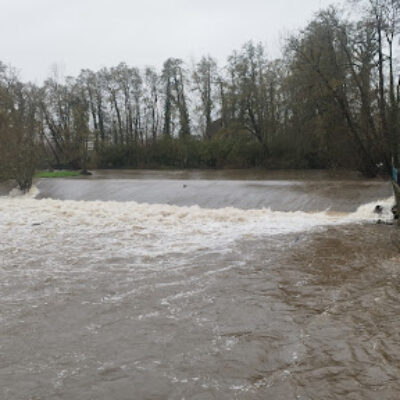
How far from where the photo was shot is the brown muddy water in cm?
377

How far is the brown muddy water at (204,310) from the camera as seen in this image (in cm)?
377

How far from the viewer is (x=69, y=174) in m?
30.8

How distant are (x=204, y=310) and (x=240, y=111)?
27.0 m

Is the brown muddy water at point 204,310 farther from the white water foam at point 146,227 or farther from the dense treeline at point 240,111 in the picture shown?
the dense treeline at point 240,111

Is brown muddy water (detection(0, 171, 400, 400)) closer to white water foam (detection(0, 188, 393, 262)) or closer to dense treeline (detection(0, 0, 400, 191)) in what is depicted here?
white water foam (detection(0, 188, 393, 262))

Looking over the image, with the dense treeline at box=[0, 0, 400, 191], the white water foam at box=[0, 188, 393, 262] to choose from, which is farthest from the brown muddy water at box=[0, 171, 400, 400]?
the dense treeline at box=[0, 0, 400, 191]

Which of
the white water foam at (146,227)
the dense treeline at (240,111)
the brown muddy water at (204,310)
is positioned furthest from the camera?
the dense treeline at (240,111)

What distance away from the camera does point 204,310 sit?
17.8ft

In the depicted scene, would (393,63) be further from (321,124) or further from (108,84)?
(108,84)

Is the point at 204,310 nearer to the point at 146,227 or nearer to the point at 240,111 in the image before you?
the point at 146,227

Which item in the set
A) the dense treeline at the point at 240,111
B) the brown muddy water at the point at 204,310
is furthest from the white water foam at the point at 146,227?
the dense treeline at the point at 240,111

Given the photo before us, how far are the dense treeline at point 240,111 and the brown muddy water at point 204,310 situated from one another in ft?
26.6

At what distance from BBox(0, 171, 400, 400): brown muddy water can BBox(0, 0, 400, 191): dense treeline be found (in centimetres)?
811

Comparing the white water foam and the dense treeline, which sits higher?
the dense treeline
